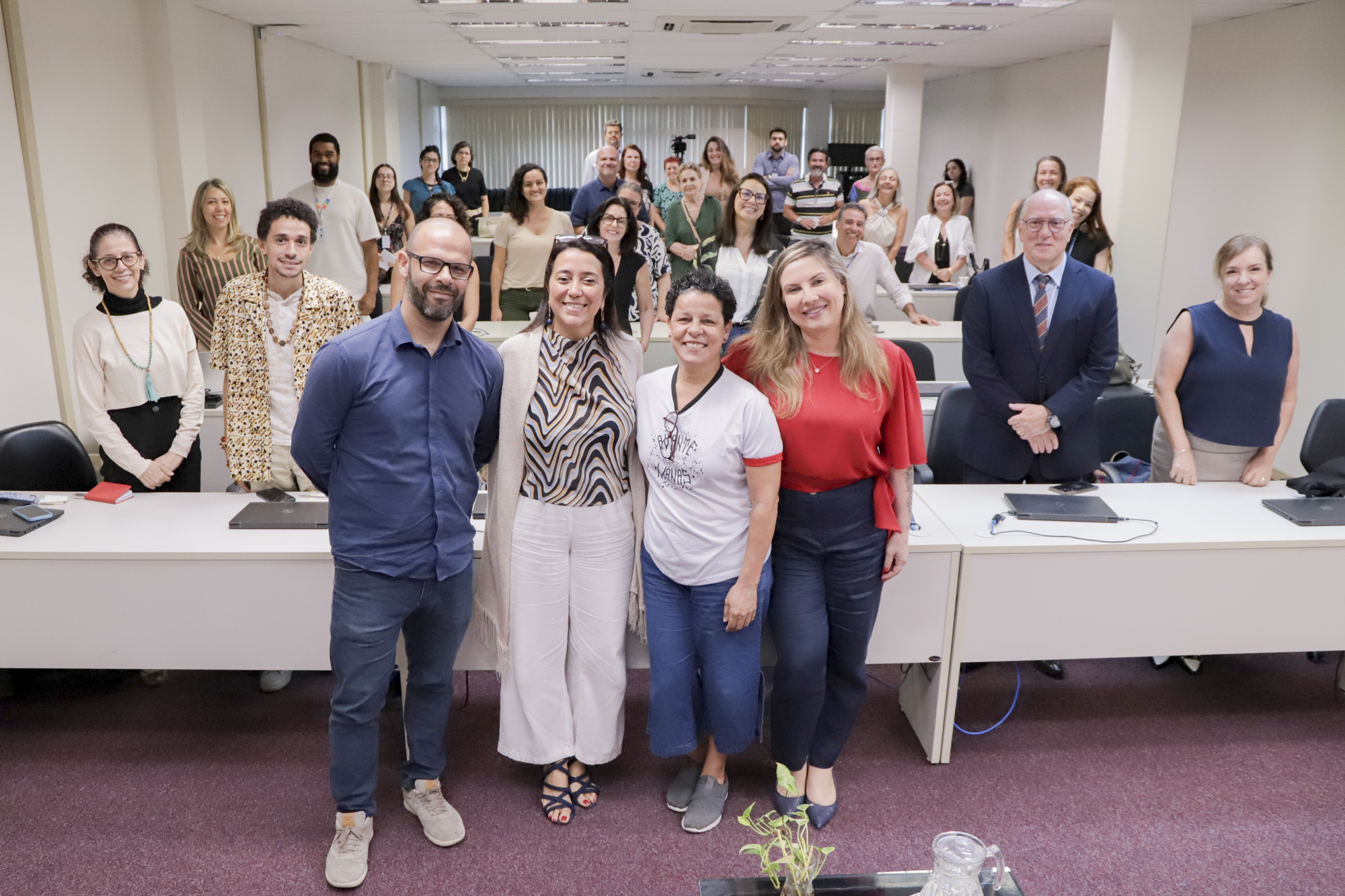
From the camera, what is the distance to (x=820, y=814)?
2695 millimetres

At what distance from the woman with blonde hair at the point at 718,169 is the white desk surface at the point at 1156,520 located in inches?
170

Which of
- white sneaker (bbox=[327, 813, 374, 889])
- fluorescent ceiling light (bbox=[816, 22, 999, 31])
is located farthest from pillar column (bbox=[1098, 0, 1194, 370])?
white sneaker (bbox=[327, 813, 374, 889])

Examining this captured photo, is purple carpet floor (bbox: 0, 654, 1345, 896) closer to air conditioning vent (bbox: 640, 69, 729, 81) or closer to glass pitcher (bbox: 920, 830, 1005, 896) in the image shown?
glass pitcher (bbox: 920, 830, 1005, 896)

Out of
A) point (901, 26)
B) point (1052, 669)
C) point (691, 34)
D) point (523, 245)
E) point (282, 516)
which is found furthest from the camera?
point (691, 34)

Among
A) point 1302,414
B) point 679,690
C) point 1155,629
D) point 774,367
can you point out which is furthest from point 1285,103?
point 679,690

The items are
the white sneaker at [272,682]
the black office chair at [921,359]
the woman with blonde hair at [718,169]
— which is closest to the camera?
the white sneaker at [272,682]

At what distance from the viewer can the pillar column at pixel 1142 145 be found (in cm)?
587

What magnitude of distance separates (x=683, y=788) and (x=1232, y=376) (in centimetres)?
215

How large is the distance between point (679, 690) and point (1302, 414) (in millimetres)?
5427

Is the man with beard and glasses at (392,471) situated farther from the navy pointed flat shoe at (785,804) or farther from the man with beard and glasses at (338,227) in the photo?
the man with beard and glasses at (338,227)

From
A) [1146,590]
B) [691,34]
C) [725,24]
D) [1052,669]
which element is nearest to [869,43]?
[691,34]

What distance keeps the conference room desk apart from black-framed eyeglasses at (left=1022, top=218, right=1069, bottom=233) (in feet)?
2.83

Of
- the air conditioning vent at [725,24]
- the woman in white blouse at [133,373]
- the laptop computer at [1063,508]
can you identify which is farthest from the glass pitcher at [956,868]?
the air conditioning vent at [725,24]

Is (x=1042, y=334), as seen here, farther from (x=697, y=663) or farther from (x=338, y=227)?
(x=338, y=227)
